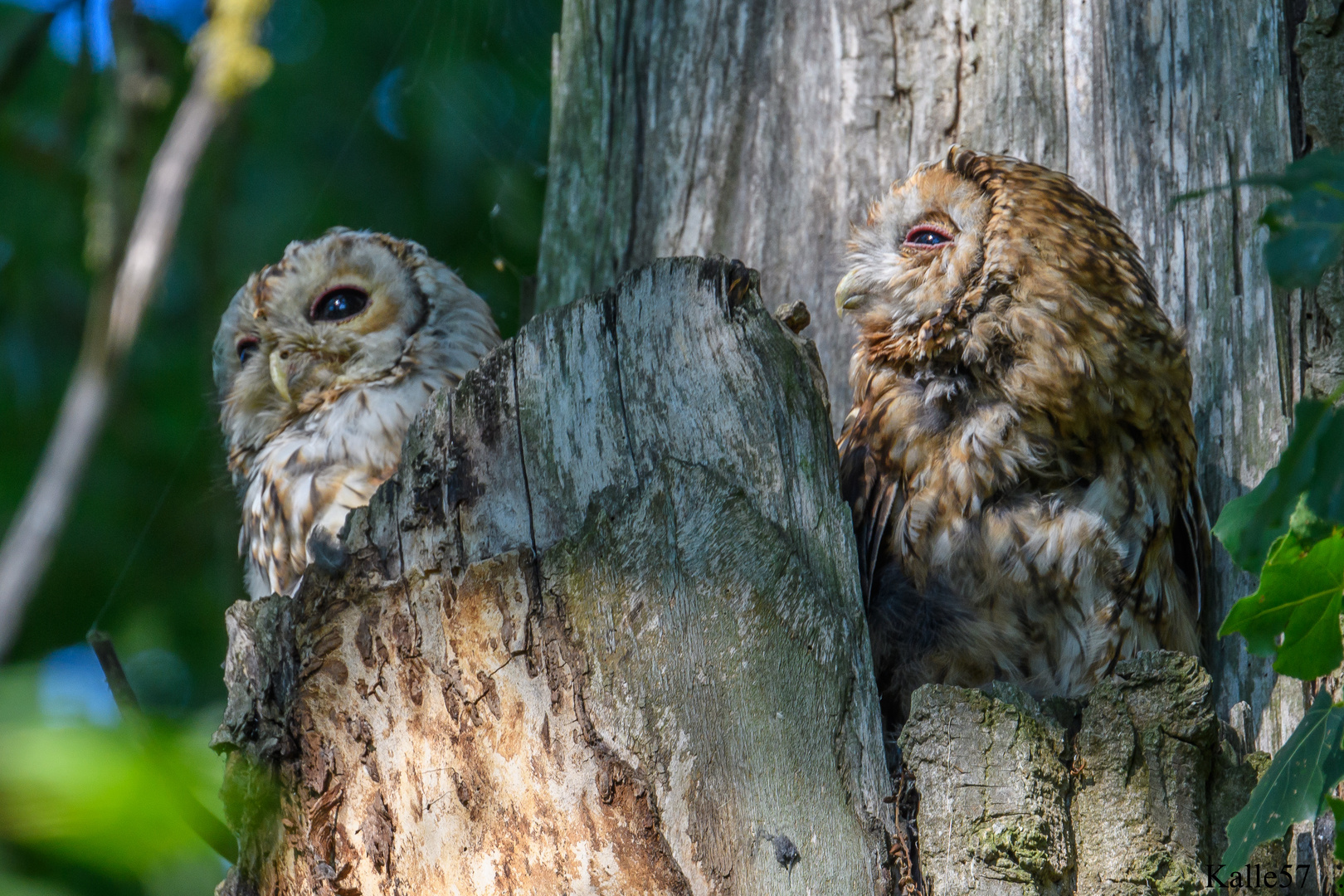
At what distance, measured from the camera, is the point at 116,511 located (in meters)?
3.99

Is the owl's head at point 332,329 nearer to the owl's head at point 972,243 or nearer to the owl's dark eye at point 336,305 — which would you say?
the owl's dark eye at point 336,305

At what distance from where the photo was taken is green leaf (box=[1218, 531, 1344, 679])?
4.46 feet

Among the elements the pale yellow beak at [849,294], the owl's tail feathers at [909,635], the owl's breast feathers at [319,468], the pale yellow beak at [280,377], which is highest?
the pale yellow beak at [280,377]

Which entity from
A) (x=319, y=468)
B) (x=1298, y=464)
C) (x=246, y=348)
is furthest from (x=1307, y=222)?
(x=246, y=348)

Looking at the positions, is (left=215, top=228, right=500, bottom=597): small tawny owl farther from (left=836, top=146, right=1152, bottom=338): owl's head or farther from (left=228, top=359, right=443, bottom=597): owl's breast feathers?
(left=836, top=146, right=1152, bottom=338): owl's head

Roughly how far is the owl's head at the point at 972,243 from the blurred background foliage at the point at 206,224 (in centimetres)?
145

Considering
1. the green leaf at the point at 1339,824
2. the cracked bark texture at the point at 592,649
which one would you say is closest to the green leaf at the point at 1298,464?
the green leaf at the point at 1339,824

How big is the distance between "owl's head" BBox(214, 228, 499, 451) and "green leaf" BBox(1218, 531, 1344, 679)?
79.7 inches

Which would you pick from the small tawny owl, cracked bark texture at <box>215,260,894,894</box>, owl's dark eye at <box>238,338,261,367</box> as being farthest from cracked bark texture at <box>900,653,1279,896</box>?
owl's dark eye at <box>238,338,261,367</box>

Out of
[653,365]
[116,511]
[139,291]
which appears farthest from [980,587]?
[116,511]

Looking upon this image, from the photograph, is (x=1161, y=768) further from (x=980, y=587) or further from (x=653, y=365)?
(x=653, y=365)

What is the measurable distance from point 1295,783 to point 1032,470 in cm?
90

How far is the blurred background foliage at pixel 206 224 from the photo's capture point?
385cm

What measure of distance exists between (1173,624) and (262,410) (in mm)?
2130
